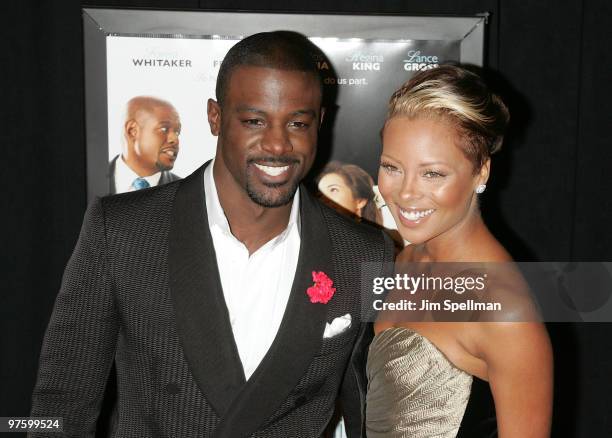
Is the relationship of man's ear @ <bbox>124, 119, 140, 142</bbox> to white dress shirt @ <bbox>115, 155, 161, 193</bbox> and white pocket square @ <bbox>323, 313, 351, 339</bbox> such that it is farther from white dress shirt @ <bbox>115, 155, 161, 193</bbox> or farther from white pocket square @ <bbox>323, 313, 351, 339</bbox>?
white pocket square @ <bbox>323, 313, 351, 339</bbox>

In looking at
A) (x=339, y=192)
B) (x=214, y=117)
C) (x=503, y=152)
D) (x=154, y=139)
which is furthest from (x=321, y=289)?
(x=503, y=152)

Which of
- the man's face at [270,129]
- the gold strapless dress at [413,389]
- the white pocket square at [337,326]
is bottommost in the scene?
the gold strapless dress at [413,389]

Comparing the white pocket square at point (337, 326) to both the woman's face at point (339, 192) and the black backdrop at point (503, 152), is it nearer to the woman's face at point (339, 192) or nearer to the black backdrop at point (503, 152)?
the woman's face at point (339, 192)

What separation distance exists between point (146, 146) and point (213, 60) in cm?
37

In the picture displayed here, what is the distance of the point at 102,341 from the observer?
1.68m

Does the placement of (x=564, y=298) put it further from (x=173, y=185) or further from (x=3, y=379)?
(x=3, y=379)

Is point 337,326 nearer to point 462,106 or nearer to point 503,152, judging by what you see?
point 462,106

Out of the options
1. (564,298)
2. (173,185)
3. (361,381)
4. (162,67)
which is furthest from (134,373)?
(564,298)

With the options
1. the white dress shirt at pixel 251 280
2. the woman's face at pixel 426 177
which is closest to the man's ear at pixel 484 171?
the woman's face at pixel 426 177

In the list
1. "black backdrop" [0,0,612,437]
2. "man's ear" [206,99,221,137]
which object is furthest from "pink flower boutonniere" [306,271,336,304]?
"black backdrop" [0,0,612,437]

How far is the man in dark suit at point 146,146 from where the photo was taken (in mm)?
2389

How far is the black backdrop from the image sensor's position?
253 centimetres

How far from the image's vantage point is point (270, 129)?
165 centimetres

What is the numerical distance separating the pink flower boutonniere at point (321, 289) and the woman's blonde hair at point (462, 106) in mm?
443
